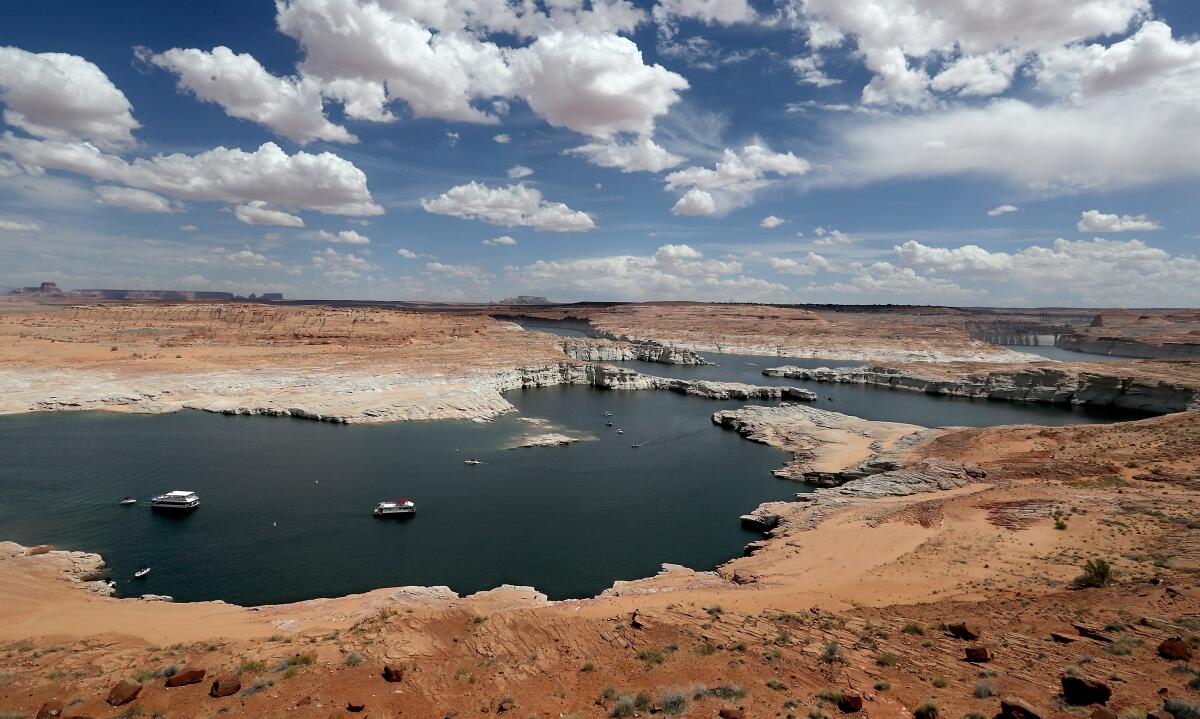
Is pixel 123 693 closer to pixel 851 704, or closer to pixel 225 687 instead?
pixel 225 687

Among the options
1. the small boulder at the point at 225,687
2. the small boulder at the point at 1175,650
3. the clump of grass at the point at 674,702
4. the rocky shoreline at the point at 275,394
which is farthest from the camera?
the rocky shoreline at the point at 275,394

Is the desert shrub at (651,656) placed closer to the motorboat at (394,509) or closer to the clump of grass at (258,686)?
the clump of grass at (258,686)

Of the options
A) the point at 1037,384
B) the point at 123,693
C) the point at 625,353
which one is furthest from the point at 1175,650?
the point at 625,353

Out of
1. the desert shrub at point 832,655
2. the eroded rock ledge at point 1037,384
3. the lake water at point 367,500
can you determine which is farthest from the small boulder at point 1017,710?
the eroded rock ledge at point 1037,384

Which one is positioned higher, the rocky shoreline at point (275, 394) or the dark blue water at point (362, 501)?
the rocky shoreline at point (275, 394)

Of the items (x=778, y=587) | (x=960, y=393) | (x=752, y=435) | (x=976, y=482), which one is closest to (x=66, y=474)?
(x=778, y=587)
